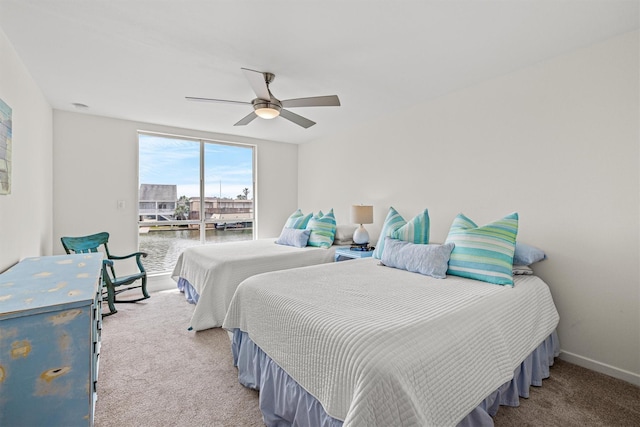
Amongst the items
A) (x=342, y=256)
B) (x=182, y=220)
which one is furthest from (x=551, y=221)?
(x=182, y=220)

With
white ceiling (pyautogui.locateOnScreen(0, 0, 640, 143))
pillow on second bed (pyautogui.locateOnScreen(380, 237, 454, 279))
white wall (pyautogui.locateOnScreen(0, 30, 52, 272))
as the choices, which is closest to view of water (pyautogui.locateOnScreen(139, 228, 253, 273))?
white wall (pyautogui.locateOnScreen(0, 30, 52, 272))

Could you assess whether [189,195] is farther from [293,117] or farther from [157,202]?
[293,117]

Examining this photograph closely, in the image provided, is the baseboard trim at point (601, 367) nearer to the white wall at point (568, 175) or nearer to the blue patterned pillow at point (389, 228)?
the white wall at point (568, 175)

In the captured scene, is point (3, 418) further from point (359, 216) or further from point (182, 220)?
point (182, 220)

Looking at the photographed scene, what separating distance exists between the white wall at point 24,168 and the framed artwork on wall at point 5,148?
7 cm

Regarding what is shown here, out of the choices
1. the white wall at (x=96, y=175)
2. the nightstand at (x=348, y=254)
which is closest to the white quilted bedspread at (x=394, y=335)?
the nightstand at (x=348, y=254)

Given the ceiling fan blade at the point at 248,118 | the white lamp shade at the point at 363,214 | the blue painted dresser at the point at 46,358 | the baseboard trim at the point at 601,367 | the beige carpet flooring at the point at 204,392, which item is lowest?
the beige carpet flooring at the point at 204,392

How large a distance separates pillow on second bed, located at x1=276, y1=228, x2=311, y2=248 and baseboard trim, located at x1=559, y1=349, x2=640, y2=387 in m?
2.75

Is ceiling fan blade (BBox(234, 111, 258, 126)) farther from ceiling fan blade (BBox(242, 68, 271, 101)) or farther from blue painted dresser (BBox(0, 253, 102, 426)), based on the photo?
blue painted dresser (BBox(0, 253, 102, 426))

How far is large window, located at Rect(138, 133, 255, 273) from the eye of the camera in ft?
14.1

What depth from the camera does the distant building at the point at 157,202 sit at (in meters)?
4.23

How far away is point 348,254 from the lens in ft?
11.5

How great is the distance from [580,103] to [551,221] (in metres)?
0.90

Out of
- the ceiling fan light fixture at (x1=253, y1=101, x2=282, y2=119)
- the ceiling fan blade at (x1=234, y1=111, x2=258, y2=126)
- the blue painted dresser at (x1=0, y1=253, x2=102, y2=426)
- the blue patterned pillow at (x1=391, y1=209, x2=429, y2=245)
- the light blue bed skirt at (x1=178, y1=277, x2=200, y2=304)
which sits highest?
the ceiling fan blade at (x1=234, y1=111, x2=258, y2=126)
